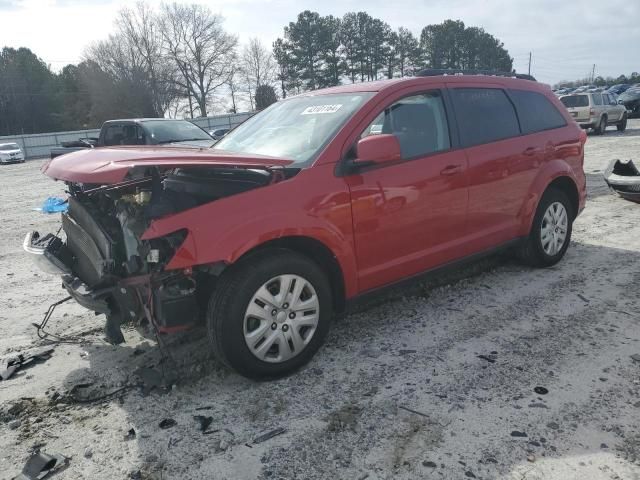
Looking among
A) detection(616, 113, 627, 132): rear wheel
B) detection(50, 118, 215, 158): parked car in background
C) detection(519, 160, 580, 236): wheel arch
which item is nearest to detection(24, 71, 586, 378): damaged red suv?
detection(519, 160, 580, 236): wheel arch

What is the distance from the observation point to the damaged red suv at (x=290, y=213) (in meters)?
2.91

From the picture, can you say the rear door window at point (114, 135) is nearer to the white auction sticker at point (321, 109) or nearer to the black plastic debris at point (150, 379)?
the white auction sticker at point (321, 109)

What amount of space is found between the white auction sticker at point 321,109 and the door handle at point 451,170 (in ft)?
3.18

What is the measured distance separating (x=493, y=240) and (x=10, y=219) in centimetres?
933

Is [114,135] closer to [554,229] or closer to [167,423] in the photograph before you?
[554,229]

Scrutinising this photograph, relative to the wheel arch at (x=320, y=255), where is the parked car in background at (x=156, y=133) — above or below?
above

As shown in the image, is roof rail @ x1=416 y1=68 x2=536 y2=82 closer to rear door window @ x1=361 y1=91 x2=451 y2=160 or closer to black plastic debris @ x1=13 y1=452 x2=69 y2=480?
rear door window @ x1=361 y1=91 x2=451 y2=160

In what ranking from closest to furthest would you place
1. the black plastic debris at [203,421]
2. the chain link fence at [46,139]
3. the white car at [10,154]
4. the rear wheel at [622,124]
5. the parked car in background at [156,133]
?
the black plastic debris at [203,421] → the parked car in background at [156,133] → the rear wheel at [622,124] → the white car at [10,154] → the chain link fence at [46,139]

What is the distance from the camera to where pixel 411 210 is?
3678mm

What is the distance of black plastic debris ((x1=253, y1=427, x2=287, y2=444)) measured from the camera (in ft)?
8.58

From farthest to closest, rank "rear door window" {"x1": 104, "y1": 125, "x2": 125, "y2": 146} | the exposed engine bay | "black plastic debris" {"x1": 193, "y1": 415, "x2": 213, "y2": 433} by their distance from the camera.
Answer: "rear door window" {"x1": 104, "y1": 125, "x2": 125, "y2": 146} < the exposed engine bay < "black plastic debris" {"x1": 193, "y1": 415, "x2": 213, "y2": 433}

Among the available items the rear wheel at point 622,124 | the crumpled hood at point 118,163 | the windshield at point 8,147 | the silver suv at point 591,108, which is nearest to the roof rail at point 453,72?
the crumpled hood at point 118,163

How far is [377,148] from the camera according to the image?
10.5ft

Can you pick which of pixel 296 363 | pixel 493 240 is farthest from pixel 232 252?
pixel 493 240
